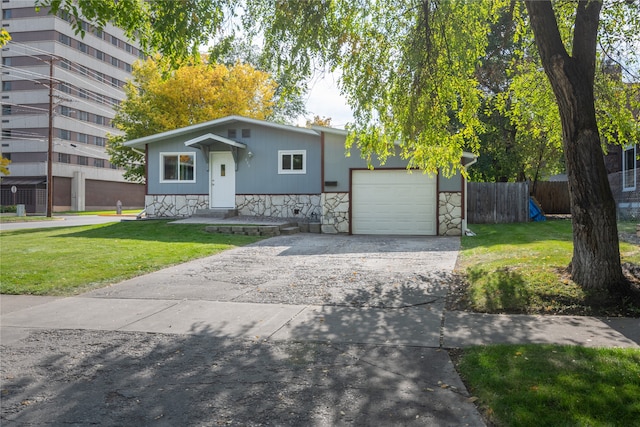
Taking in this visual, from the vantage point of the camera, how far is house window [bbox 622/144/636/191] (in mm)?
19653

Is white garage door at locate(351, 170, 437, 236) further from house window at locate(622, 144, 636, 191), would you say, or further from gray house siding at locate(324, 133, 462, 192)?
house window at locate(622, 144, 636, 191)

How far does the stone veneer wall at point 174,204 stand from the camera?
20122 millimetres

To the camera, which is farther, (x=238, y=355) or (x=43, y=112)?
(x=43, y=112)

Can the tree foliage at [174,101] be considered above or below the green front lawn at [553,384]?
above

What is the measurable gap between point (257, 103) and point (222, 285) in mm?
24144

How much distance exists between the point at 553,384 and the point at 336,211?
1344 centimetres

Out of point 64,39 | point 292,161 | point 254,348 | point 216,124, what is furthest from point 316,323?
point 64,39

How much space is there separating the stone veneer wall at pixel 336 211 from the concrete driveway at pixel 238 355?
27.7ft

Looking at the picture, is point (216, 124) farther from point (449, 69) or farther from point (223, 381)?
point (223, 381)

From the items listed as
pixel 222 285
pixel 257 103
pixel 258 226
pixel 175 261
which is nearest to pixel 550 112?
pixel 222 285

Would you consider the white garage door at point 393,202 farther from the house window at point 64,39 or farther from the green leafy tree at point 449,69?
the house window at point 64,39

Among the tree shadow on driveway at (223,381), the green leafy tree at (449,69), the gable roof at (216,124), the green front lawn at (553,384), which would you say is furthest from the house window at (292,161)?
the green front lawn at (553,384)

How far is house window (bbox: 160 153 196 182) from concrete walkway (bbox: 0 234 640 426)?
12.5 m

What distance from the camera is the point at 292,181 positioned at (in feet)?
62.4
